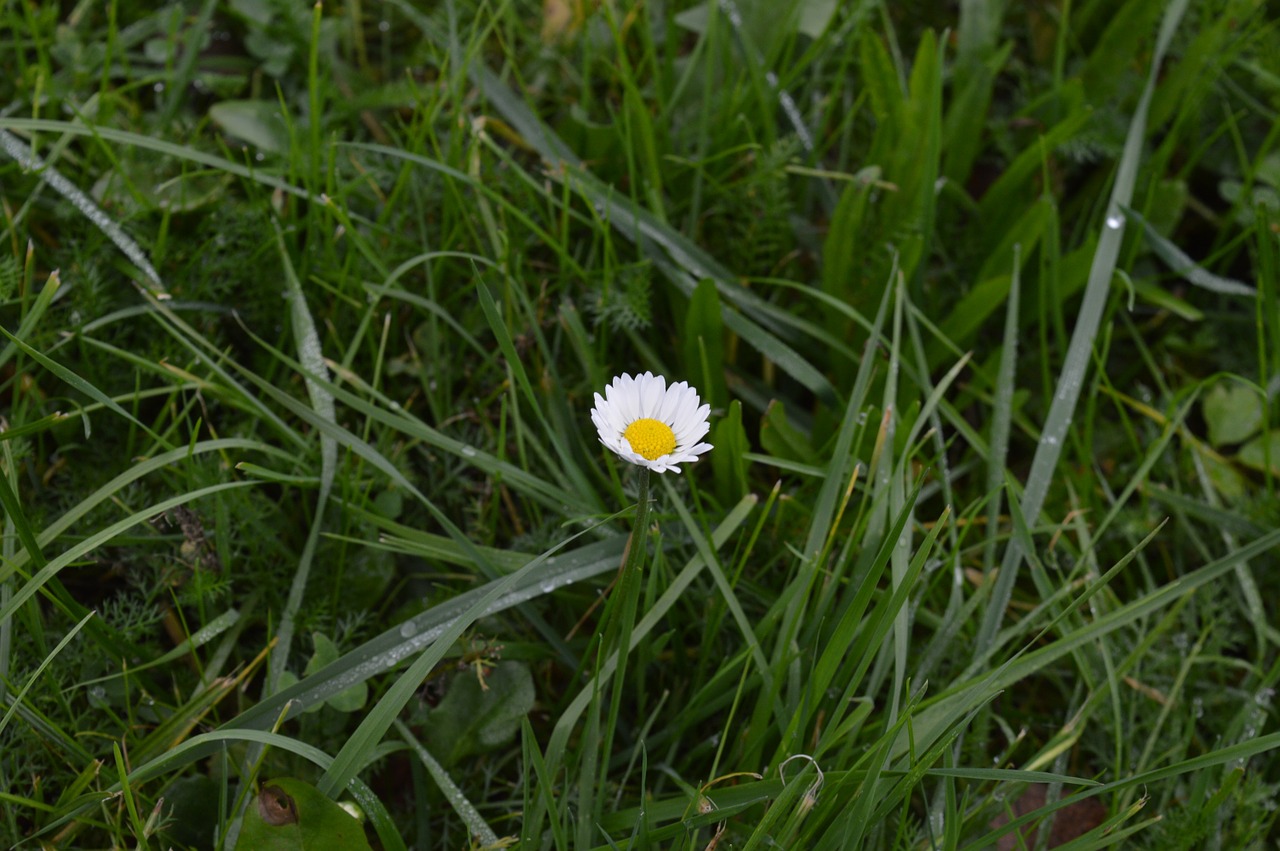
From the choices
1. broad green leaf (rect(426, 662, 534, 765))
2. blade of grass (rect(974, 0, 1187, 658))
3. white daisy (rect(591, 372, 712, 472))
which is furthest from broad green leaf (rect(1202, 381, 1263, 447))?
broad green leaf (rect(426, 662, 534, 765))

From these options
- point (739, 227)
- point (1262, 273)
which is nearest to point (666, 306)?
point (739, 227)

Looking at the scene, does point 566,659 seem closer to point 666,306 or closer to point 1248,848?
point 666,306

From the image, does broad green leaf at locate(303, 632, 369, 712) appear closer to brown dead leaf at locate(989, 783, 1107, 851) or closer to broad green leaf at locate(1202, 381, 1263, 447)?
brown dead leaf at locate(989, 783, 1107, 851)

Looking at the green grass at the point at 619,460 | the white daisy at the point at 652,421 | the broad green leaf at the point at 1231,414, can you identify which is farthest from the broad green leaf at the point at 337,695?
the broad green leaf at the point at 1231,414

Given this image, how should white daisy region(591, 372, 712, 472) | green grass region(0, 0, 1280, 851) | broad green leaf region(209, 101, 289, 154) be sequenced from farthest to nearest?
broad green leaf region(209, 101, 289, 154) < green grass region(0, 0, 1280, 851) < white daisy region(591, 372, 712, 472)

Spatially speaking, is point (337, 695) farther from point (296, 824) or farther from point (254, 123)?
point (254, 123)

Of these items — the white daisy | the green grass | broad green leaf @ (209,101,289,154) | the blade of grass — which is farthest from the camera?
broad green leaf @ (209,101,289,154)
